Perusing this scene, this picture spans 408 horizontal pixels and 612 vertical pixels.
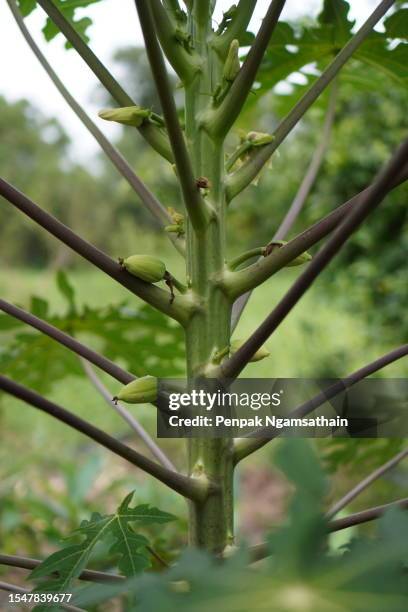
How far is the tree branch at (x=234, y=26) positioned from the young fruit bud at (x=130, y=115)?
0.33 ft

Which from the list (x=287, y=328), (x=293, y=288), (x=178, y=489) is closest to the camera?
(x=293, y=288)

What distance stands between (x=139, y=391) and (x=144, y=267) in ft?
0.37

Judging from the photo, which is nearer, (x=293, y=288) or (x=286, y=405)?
(x=293, y=288)

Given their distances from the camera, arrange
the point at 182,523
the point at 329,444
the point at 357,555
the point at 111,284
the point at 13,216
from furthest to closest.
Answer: the point at 13,216 → the point at 111,284 → the point at 182,523 → the point at 329,444 → the point at 357,555

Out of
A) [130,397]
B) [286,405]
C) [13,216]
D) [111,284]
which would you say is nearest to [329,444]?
[286,405]

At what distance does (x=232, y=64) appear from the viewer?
68 centimetres

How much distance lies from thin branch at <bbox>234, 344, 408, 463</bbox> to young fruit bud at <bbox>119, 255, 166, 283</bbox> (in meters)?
0.18

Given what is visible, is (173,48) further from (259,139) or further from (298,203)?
(298,203)

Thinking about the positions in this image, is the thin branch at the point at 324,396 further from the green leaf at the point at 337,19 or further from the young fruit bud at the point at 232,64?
the green leaf at the point at 337,19

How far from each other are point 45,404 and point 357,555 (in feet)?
0.94

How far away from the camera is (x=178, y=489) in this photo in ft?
2.05

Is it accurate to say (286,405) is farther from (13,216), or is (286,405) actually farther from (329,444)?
(13,216)

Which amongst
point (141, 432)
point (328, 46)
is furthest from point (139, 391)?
point (328, 46)

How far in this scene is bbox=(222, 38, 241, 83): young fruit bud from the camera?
68 centimetres
